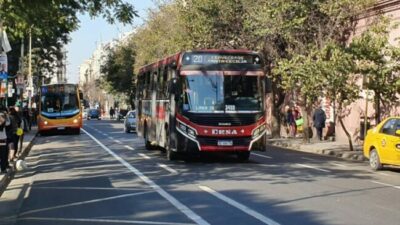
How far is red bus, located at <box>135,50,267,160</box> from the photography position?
18500 millimetres

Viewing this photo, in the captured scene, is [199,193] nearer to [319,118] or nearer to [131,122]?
[319,118]

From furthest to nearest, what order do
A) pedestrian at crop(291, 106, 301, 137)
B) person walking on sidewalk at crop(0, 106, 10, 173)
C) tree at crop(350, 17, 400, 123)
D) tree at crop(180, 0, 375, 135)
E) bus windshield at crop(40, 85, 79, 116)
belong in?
bus windshield at crop(40, 85, 79, 116) → pedestrian at crop(291, 106, 301, 137) → tree at crop(180, 0, 375, 135) → tree at crop(350, 17, 400, 123) → person walking on sidewalk at crop(0, 106, 10, 173)

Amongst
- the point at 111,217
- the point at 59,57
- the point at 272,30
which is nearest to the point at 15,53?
the point at 59,57

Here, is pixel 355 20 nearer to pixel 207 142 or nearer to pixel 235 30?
pixel 235 30

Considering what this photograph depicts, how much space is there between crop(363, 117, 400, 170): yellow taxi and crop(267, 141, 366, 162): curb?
3.91 metres

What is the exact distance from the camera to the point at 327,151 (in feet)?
85.8

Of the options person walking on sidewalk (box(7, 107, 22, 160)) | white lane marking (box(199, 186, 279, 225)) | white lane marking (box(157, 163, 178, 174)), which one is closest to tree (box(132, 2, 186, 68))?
person walking on sidewalk (box(7, 107, 22, 160))

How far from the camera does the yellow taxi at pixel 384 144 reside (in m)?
17.5

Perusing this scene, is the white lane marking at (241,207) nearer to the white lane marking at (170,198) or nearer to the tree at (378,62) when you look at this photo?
the white lane marking at (170,198)

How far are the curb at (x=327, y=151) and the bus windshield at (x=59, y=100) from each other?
13765 millimetres

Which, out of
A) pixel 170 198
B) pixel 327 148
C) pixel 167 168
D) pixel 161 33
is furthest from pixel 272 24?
pixel 161 33

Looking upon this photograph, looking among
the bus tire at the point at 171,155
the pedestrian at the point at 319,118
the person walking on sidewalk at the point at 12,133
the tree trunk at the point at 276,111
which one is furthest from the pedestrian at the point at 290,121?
the person walking on sidewalk at the point at 12,133

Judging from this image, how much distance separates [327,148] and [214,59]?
9.87 meters

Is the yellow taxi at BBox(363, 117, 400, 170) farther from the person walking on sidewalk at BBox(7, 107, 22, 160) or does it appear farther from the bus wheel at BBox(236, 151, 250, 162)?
the person walking on sidewalk at BBox(7, 107, 22, 160)
